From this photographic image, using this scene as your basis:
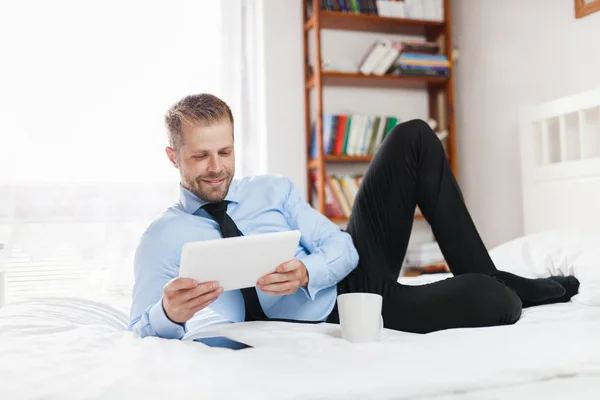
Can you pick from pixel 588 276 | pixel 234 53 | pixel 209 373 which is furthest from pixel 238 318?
pixel 234 53

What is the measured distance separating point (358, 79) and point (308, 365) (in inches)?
93.4

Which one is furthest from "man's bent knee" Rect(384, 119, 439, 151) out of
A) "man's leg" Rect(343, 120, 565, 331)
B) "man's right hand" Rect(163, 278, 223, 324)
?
"man's right hand" Rect(163, 278, 223, 324)

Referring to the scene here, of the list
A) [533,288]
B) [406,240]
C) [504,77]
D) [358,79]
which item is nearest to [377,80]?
[358,79]

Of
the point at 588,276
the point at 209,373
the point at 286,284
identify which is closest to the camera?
the point at 209,373

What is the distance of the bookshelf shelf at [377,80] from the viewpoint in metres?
3.01

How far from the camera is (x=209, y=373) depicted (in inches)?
32.9

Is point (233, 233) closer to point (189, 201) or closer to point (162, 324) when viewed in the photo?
point (189, 201)

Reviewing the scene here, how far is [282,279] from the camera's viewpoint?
115cm

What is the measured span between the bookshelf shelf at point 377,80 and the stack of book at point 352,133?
180mm

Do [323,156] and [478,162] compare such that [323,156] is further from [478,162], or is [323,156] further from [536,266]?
[536,266]

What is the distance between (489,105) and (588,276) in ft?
5.24

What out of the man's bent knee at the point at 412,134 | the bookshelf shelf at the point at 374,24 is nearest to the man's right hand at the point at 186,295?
the man's bent knee at the point at 412,134

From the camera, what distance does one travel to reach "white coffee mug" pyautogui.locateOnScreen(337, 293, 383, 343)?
3.49 ft

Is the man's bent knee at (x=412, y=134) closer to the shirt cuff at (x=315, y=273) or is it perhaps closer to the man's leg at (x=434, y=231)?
the man's leg at (x=434, y=231)
